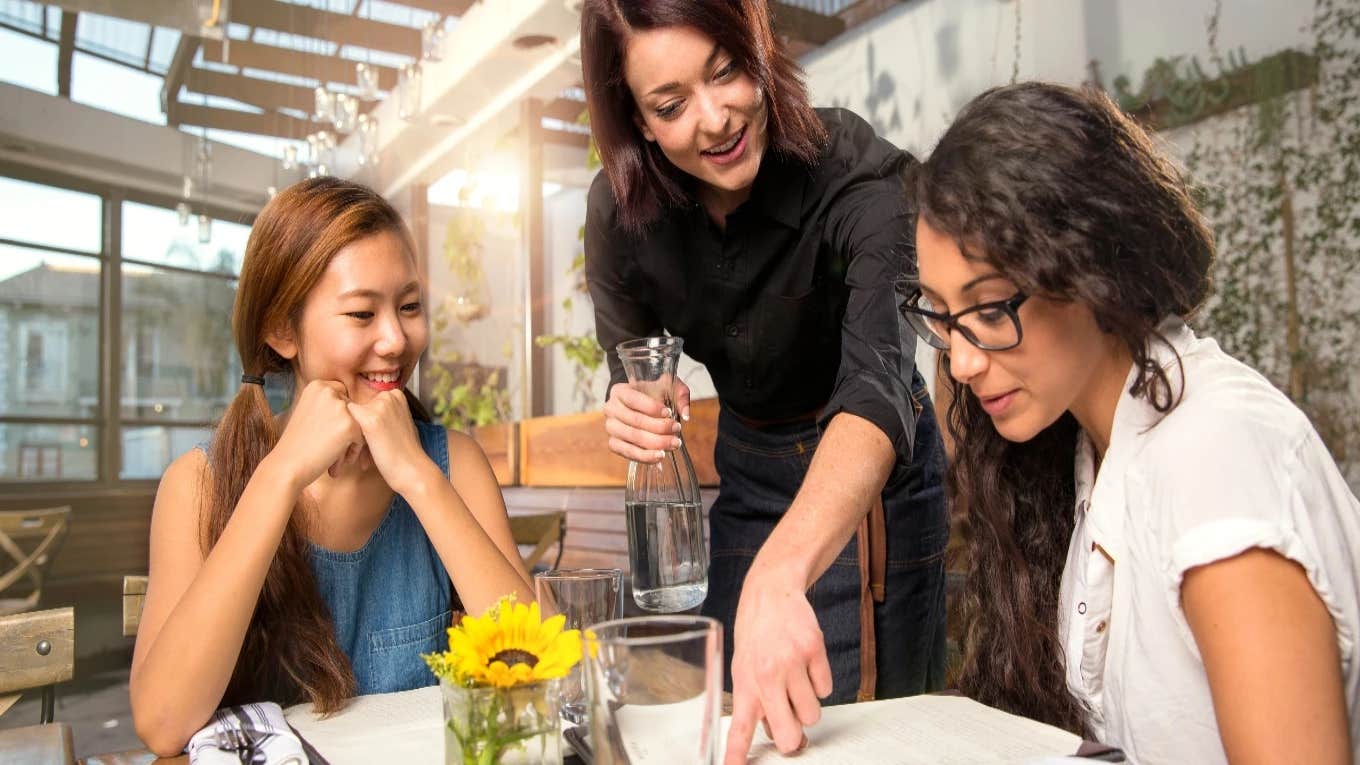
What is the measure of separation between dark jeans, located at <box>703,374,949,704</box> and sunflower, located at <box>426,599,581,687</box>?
867mm

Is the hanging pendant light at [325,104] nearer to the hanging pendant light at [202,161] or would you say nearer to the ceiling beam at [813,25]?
the hanging pendant light at [202,161]

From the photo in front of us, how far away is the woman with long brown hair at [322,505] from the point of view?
1224 mm

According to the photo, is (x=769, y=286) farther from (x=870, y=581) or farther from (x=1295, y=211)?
(x=1295, y=211)

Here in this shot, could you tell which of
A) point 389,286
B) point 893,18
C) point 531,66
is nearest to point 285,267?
point 389,286

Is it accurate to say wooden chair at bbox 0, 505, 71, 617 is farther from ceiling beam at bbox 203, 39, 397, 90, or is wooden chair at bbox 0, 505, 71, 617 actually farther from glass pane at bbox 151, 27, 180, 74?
ceiling beam at bbox 203, 39, 397, 90

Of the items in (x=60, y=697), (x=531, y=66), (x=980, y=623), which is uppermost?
(x=531, y=66)

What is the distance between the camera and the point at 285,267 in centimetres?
154

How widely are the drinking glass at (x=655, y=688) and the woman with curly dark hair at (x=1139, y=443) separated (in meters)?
0.43

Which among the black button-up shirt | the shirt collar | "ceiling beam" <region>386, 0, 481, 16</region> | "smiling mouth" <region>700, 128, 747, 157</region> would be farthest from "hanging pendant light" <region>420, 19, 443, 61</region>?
the shirt collar

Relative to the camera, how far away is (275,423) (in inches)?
61.2

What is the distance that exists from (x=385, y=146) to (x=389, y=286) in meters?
6.54

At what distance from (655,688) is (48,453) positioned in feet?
15.4

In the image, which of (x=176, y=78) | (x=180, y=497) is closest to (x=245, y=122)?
(x=176, y=78)

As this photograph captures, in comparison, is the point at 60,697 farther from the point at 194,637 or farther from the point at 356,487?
the point at 194,637
